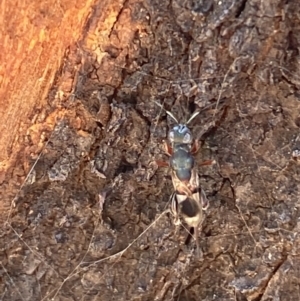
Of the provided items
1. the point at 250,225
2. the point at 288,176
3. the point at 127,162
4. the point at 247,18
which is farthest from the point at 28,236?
the point at 247,18

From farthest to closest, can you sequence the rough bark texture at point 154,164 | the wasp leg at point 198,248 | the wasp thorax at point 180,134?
the wasp leg at point 198,248, the wasp thorax at point 180,134, the rough bark texture at point 154,164

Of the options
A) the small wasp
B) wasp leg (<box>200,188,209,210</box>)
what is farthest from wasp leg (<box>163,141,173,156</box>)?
wasp leg (<box>200,188,209,210</box>)

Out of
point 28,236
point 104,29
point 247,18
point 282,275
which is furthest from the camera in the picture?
point 28,236

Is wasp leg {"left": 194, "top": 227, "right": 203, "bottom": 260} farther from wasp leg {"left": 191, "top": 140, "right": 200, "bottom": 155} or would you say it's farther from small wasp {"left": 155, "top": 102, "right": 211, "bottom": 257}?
wasp leg {"left": 191, "top": 140, "right": 200, "bottom": 155}

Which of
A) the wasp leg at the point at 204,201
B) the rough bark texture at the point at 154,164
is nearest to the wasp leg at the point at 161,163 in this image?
the rough bark texture at the point at 154,164

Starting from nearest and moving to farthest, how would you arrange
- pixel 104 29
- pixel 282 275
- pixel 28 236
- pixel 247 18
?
1. pixel 247 18
2. pixel 104 29
3. pixel 282 275
4. pixel 28 236

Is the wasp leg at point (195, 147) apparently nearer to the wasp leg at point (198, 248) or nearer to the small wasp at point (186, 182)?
the small wasp at point (186, 182)

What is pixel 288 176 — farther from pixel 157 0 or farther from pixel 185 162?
pixel 157 0
